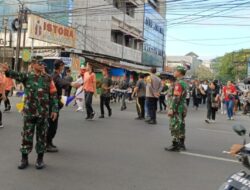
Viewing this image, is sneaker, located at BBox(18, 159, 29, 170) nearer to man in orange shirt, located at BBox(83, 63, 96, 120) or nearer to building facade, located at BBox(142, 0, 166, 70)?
man in orange shirt, located at BBox(83, 63, 96, 120)

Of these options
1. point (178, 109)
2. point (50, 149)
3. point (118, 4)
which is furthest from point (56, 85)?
point (118, 4)

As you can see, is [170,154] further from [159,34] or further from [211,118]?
[159,34]

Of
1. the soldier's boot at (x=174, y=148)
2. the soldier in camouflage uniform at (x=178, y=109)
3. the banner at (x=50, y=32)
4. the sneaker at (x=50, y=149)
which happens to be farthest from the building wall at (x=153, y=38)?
the sneaker at (x=50, y=149)

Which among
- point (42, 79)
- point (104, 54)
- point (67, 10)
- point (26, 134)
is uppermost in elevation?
point (67, 10)

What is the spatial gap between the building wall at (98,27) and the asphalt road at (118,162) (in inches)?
906

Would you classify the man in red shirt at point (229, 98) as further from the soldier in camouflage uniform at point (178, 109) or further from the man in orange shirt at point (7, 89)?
the soldier in camouflage uniform at point (178, 109)

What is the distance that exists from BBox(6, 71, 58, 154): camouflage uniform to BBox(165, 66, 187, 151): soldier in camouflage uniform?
2839 millimetres

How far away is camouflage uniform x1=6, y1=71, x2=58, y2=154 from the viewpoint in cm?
600

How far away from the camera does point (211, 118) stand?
51.2 ft

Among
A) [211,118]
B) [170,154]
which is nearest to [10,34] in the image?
[211,118]

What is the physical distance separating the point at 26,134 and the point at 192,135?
5621mm

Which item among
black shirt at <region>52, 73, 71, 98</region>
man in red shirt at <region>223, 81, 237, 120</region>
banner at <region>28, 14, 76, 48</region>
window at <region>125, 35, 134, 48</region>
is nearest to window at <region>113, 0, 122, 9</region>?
window at <region>125, 35, 134, 48</region>

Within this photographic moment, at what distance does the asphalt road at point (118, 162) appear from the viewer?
17.9 feet

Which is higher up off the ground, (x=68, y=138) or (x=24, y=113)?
(x=24, y=113)
